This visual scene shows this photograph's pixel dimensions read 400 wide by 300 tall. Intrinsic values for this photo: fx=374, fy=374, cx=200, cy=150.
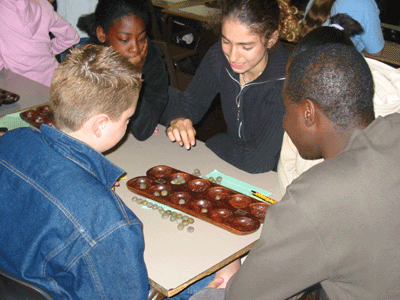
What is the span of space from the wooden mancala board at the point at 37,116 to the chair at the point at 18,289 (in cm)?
108

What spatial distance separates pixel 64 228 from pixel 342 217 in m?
0.69

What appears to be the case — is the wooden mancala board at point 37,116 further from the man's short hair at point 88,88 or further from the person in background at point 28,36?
the person in background at point 28,36

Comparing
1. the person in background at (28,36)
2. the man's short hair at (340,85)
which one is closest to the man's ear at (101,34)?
the person in background at (28,36)

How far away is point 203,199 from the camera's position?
1.41 metres

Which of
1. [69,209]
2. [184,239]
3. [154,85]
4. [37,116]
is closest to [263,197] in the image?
[184,239]

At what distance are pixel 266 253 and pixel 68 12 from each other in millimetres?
3208

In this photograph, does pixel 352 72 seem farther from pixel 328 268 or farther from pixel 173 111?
pixel 173 111

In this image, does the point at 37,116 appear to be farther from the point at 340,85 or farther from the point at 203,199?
the point at 340,85

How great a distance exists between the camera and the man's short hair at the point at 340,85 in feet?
3.26

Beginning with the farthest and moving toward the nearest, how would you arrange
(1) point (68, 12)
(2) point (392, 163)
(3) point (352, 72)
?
(1) point (68, 12) < (3) point (352, 72) < (2) point (392, 163)

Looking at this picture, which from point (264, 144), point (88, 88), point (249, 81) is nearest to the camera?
point (88, 88)

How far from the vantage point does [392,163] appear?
86 centimetres

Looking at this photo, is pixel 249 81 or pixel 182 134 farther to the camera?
pixel 249 81

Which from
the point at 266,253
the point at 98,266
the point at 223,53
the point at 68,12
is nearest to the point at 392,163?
the point at 266,253
